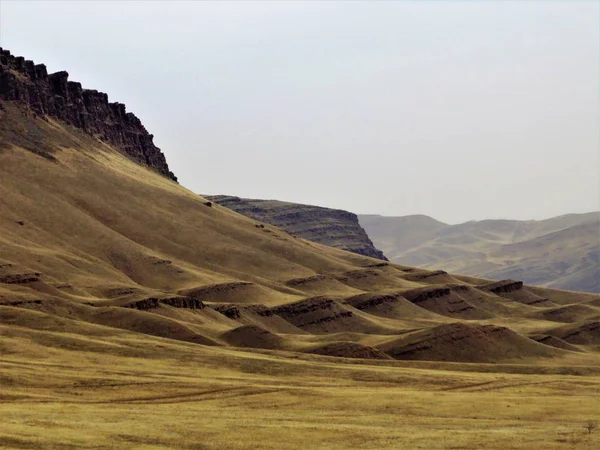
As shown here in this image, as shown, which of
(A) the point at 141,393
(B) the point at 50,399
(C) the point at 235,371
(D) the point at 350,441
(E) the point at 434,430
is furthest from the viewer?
(C) the point at 235,371

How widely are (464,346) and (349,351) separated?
20925mm

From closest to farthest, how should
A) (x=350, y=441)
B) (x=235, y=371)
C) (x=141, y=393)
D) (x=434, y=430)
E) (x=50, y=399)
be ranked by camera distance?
(x=350, y=441), (x=434, y=430), (x=50, y=399), (x=141, y=393), (x=235, y=371)

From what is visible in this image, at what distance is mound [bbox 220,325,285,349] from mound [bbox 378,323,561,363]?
53.3ft

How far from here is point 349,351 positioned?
469 feet

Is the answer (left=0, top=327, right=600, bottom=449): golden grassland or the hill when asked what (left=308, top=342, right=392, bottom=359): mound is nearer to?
the hill

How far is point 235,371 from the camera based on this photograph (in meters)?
118

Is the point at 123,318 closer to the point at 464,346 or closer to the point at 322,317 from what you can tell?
the point at 322,317

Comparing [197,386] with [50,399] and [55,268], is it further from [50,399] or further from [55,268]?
[55,268]

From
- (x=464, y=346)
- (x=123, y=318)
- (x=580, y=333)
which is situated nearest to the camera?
(x=123, y=318)

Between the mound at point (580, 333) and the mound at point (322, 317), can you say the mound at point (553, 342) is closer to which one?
the mound at point (580, 333)

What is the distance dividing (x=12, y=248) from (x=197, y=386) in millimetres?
100558

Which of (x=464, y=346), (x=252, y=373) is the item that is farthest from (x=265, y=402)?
(x=464, y=346)

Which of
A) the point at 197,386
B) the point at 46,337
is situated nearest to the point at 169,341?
the point at 46,337

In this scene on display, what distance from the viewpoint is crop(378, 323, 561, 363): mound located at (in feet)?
492
